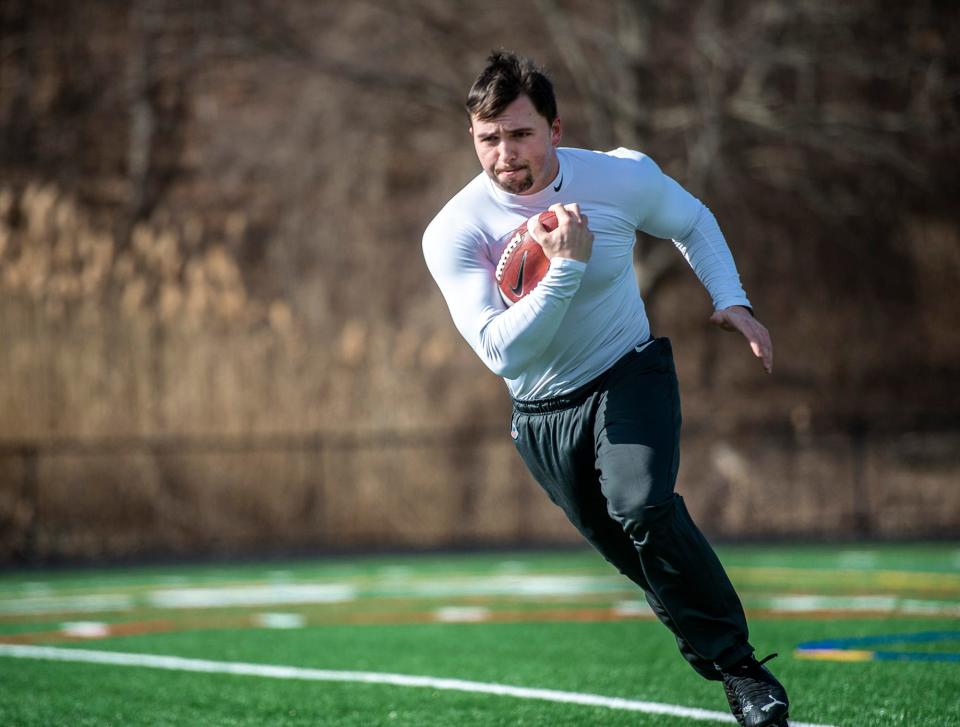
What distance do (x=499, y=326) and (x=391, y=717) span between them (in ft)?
6.31

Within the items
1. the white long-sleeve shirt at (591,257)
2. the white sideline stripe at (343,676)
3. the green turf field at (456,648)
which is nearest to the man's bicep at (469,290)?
the white long-sleeve shirt at (591,257)

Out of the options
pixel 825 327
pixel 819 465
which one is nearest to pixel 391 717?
pixel 819 465

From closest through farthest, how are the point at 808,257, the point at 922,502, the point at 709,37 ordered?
the point at 709,37
the point at 922,502
the point at 808,257

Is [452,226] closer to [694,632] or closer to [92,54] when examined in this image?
[694,632]

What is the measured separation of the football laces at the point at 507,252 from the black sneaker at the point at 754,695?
5.27 ft

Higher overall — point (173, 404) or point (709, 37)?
point (709, 37)

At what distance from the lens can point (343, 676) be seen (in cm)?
713

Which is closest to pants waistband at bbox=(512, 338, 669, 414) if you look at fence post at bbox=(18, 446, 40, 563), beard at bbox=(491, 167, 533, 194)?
beard at bbox=(491, 167, 533, 194)

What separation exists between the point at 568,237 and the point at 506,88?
26.2 inches

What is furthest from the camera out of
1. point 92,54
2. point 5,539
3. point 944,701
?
point 92,54

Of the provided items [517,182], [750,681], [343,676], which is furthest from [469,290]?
[343,676]

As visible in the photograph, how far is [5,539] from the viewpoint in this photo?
1947 centimetres

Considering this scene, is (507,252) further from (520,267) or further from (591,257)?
(591,257)

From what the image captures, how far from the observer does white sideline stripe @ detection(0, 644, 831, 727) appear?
19.1 feet
